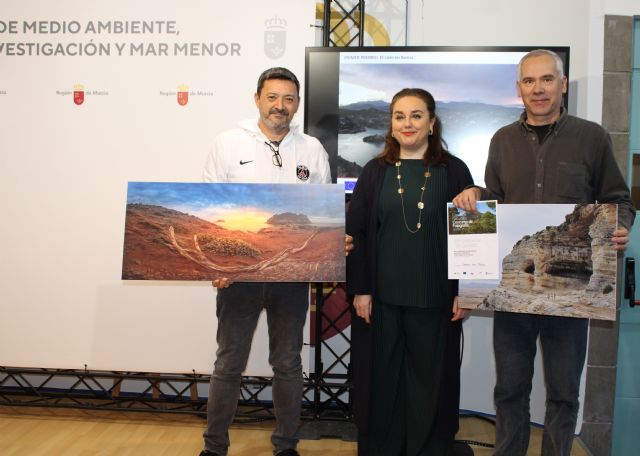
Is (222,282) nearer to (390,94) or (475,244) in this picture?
(475,244)

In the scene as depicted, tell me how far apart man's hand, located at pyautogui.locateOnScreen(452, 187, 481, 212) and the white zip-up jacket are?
0.78 m

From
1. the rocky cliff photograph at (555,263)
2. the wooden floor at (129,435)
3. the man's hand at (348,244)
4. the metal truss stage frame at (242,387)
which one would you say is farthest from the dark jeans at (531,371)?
the metal truss stage frame at (242,387)

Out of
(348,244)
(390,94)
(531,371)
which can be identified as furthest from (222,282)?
(390,94)

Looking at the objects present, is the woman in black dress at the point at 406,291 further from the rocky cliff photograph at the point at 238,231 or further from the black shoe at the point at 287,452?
the black shoe at the point at 287,452

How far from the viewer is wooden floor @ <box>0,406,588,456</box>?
3.07 metres

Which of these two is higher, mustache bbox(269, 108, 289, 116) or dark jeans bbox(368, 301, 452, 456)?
mustache bbox(269, 108, 289, 116)

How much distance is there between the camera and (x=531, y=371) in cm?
241

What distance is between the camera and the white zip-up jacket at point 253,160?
2.71m

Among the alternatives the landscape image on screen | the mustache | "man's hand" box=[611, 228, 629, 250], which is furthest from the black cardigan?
the landscape image on screen

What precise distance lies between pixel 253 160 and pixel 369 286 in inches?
32.9

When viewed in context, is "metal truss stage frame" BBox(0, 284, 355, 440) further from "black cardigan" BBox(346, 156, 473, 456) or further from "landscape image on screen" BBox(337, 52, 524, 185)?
"landscape image on screen" BBox(337, 52, 524, 185)

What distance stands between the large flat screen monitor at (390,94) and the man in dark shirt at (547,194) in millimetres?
1042

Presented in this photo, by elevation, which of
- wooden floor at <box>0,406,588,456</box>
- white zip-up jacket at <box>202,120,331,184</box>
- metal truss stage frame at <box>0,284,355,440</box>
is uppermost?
white zip-up jacket at <box>202,120,331,184</box>

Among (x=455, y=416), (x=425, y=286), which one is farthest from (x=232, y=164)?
(x=455, y=416)
